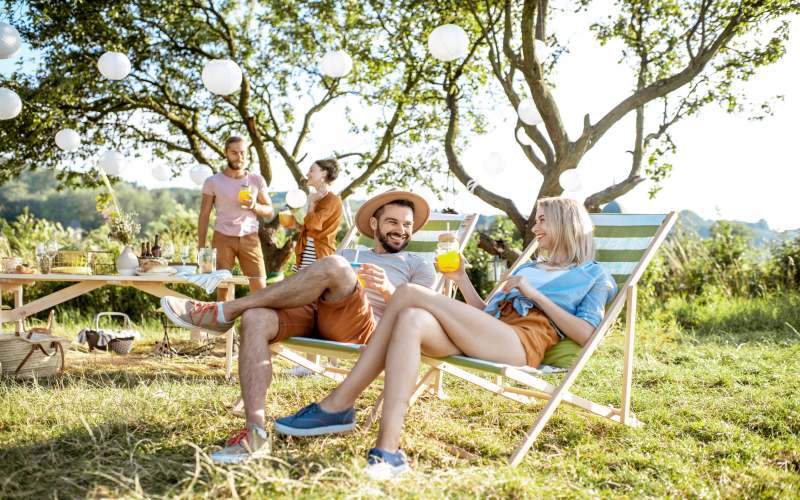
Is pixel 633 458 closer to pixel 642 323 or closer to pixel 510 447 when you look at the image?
pixel 510 447

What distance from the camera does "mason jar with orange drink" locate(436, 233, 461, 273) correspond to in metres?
3.05

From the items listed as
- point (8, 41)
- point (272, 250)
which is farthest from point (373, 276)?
point (272, 250)

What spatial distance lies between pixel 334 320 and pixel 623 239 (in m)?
1.49

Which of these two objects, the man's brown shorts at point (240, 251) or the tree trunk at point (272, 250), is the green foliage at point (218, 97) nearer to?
the tree trunk at point (272, 250)

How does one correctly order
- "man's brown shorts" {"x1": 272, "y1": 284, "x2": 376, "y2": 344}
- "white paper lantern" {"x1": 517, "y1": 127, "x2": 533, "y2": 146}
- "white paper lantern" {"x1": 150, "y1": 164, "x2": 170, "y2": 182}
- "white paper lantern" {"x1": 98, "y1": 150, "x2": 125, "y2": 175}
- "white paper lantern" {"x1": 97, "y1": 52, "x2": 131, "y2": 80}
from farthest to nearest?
"white paper lantern" {"x1": 150, "y1": 164, "x2": 170, "y2": 182} → "white paper lantern" {"x1": 517, "y1": 127, "x2": 533, "y2": 146} → "white paper lantern" {"x1": 98, "y1": 150, "x2": 125, "y2": 175} → "white paper lantern" {"x1": 97, "y1": 52, "x2": 131, "y2": 80} → "man's brown shorts" {"x1": 272, "y1": 284, "x2": 376, "y2": 344}

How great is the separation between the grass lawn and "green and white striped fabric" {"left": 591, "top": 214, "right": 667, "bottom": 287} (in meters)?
0.73

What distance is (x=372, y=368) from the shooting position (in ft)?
8.50

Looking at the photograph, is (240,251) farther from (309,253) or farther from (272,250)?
(272,250)

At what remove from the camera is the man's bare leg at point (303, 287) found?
280 centimetres

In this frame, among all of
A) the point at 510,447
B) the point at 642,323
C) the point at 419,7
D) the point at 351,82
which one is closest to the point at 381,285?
the point at 510,447

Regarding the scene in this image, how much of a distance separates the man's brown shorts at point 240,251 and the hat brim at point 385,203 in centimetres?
181

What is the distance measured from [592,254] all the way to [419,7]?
5.56 metres

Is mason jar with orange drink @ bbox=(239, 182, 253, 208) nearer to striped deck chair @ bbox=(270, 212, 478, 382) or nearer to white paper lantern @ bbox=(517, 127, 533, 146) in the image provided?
striped deck chair @ bbox=(270, 212, 478, 382)

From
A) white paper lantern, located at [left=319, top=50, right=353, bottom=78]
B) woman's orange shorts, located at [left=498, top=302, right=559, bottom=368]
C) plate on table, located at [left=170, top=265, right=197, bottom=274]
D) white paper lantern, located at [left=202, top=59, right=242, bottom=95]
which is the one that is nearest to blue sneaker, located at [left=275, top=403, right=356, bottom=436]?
woman's orange shorts, located at [left=498, top=302, right=559, bottom=368]
